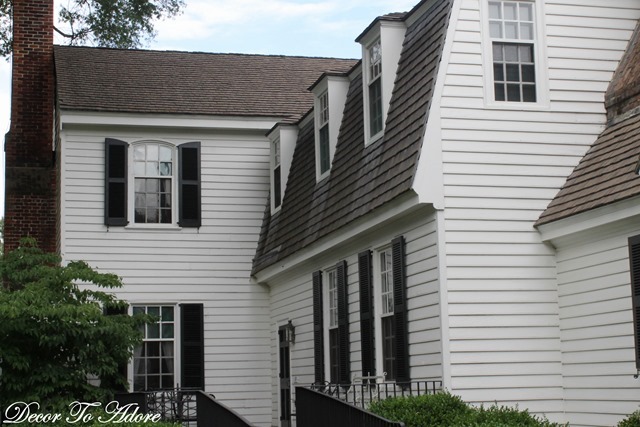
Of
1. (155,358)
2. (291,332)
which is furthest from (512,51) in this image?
(155,358)

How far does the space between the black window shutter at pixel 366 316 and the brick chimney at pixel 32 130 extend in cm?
892

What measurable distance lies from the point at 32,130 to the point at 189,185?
4085mm

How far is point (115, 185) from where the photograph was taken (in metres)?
19.1

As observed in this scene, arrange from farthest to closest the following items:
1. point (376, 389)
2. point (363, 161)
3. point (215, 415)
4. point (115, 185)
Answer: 1. point (115, 185)
2. point (363, 161)
3. point (376, 389)
4. point (215, 415)

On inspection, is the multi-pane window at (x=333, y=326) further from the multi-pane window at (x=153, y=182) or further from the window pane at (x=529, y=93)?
the multi-pane window at (x=153, y=182)

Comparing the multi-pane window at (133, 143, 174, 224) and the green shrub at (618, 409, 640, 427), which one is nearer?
the green shrub at (618, 409, 640, 427)

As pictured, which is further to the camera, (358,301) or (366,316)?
(358,301)

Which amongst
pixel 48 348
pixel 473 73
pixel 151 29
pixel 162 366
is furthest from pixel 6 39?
pixel 473 73

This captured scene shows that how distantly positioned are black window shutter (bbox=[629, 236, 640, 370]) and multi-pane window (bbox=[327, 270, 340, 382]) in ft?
18.2

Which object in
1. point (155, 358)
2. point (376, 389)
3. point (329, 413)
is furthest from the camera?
point (155, 358)

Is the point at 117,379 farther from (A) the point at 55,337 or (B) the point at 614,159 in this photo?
(B) the point at 614,159

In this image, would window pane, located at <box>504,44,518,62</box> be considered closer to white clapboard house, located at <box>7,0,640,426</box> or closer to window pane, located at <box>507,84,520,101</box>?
white clapboard house, located at <box>7,0,640,426</box>

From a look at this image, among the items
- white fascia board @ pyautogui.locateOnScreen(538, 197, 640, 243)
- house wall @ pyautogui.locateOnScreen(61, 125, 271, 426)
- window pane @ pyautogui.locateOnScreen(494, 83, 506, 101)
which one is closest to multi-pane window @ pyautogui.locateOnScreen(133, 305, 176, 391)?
house wall @ pyautogui.locateOnScreen(61, 125, 271, 426)

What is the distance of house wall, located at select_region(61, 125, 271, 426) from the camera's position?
19031 millimetres
